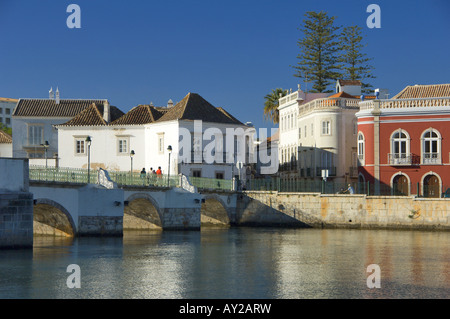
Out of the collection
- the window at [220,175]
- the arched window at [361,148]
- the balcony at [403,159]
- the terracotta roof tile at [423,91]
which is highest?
the terracotta roof tile at [423,91]

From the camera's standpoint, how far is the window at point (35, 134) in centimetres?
6706

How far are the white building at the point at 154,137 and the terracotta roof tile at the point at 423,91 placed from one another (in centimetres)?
1221

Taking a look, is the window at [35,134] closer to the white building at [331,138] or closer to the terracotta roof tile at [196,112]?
the terracotta roof tile at [196,112]

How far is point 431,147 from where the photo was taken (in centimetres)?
5241

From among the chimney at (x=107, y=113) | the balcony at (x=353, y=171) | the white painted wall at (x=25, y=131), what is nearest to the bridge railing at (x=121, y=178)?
the balcony at (x=353, y=171)

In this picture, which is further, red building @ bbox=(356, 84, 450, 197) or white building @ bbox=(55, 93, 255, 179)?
white building @ bbox=(55, 93, 255, 179)

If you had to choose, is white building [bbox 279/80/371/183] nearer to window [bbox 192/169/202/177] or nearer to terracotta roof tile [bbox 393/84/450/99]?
terracotta roof tile [bbox 393/84/450/99]

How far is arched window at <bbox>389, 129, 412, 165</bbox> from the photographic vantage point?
52656 mm

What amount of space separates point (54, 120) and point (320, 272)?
1716 inches

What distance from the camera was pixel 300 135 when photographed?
65.1 metres

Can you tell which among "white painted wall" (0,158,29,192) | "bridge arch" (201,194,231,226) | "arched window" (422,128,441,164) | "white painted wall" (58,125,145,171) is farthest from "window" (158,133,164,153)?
"white painted wall" (0,158,29,192)

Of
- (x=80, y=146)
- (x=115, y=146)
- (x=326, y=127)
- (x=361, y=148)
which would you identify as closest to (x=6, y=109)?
(x=80, y=146)

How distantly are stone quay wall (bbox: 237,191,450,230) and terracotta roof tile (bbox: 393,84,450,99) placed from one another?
1333cm
